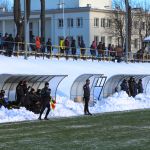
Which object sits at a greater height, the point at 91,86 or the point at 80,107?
the point at 91,86

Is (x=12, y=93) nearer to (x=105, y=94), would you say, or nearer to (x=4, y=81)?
(x=4, y=81)

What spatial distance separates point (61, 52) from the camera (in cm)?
4047

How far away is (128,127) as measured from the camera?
21.9 metres

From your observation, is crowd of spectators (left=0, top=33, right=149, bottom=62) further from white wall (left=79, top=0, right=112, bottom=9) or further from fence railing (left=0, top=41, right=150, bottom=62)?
white wall (left=79, top=0, right=112, bottom=9)

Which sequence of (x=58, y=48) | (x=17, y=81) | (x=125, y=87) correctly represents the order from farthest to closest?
(x=58, y=48), (x=125, y=87), (x=17, y=81)

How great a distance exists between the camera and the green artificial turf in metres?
16.2

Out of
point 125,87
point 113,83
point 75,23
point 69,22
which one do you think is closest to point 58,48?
point 113,83

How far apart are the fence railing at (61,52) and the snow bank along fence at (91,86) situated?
11.6 ft

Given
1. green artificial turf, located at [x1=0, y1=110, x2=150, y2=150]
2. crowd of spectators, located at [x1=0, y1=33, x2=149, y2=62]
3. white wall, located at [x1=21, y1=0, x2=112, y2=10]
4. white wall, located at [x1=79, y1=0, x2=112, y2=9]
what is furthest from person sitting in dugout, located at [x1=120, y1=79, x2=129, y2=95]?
white wall, located at [x1=79, y1=0, x2=112, y2=9]

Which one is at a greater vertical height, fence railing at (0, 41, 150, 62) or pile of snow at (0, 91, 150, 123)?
fence railing at (0, 41, 150, 62)

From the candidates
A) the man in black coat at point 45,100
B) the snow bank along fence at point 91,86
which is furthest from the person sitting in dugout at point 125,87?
the man in black coat at point 45,100

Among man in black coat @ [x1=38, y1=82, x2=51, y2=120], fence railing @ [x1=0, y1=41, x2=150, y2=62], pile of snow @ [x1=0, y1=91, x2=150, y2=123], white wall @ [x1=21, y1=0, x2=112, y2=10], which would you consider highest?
white wall @ [x1=21, y1=0, x2=112, y2=10]

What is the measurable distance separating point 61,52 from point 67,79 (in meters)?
4.60

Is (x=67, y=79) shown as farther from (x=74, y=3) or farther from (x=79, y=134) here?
(x=74, y=3)
